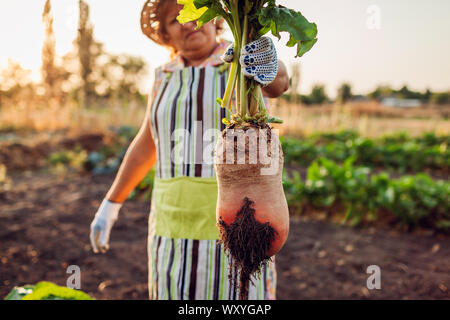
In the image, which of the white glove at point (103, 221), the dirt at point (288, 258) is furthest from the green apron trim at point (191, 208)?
the dirt at point (288, 258)

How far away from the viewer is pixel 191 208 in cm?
149

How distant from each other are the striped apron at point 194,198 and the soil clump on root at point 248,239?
1.07 ft

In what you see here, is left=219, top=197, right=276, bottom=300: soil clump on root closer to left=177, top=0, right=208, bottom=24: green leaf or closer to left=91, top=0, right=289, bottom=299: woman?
left=91, top=0, right=289, bottom=299: woman

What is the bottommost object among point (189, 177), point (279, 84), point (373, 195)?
point (373, 195)

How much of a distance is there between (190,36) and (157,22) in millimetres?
278

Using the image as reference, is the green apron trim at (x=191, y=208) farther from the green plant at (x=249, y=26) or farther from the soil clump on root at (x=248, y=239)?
the green plant at (x=249, y=26)

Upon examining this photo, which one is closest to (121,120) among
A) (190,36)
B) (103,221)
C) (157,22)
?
(103,221)

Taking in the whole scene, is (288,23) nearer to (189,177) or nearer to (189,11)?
(189,11)

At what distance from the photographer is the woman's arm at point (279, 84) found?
1295mm

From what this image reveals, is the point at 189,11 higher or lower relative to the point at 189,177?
higher

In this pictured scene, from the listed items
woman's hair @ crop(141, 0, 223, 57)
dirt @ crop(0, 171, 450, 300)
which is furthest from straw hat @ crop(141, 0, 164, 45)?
dirt @ crop(0, 171, 450, 300)

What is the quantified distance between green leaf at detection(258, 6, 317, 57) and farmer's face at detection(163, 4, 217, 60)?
0.56m

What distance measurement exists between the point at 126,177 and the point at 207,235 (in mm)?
536
